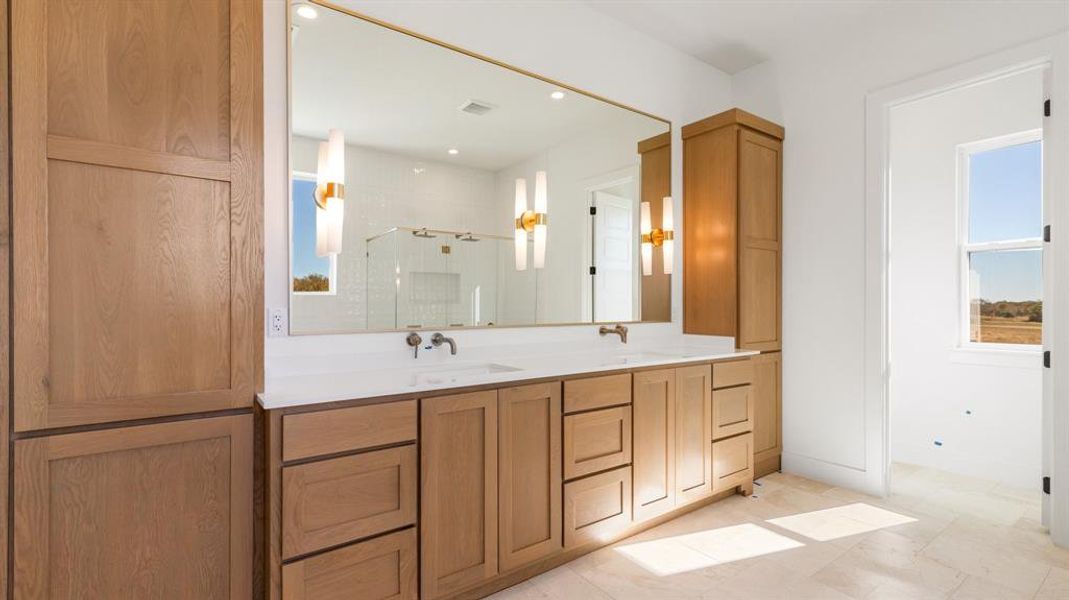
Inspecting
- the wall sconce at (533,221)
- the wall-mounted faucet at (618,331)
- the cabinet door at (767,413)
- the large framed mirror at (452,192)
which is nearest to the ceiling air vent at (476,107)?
the large framed mirror at (452,192)

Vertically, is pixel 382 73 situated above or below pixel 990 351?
above

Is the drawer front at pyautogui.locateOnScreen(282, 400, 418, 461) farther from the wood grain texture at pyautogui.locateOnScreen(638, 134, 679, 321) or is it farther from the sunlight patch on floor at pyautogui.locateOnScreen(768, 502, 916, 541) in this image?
the sunlight patch on floor at pyautogui.locateOnScreen(768, 502, 916, 541)

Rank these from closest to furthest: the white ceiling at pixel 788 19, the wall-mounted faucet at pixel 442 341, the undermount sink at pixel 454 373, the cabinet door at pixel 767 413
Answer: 1. the undermount sink at pixel 454 373
2. the wall-mounted faucet at pixel 442 341
3. the white ceiling at pixel 788 19
4. the cabinet door at pixel 767 413

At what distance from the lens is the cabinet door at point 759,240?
3250mm

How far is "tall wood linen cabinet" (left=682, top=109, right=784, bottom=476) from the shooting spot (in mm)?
3230

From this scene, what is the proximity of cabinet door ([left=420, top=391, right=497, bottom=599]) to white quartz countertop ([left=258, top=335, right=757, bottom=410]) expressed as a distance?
0.11 m

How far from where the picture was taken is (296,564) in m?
1.51

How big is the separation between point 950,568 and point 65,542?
3.33 m

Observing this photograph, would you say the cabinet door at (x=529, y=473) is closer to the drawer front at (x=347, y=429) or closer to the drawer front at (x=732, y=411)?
the drawer front at (x=347, y=429)

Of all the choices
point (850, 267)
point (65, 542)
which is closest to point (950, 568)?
point (850, 267)

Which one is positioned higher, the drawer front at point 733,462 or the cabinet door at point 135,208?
the cabinet door at point 135,208

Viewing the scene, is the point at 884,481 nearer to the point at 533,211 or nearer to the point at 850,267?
the point at 850,267

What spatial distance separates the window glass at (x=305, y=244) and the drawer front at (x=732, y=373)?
2.15 metres

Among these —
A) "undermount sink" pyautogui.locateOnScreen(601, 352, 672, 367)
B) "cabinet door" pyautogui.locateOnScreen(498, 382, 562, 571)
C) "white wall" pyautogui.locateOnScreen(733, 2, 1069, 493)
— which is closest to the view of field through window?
"white wall" pyautogui.locateOnScreen(733, 2, 1069, 493)
